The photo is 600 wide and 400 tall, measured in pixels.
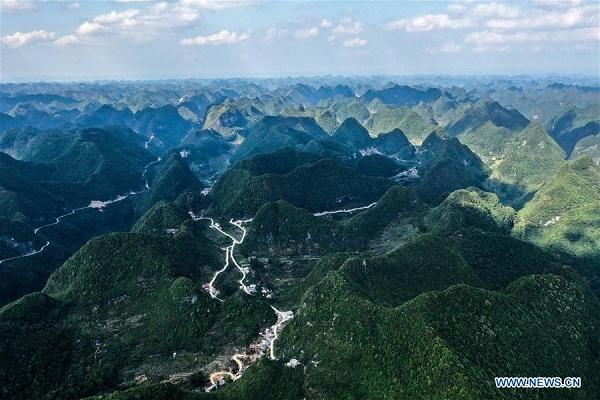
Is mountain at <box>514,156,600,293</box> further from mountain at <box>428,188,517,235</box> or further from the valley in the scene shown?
mountain at <box>428,188,517,235</box>

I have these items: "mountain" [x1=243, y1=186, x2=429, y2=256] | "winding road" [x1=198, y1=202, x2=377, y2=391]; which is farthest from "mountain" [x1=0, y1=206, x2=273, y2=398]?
"mountain" [x1=243, y1=186, x2=429, y2=256]

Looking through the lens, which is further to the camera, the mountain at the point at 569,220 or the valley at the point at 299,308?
the mountain at the point at 569,220

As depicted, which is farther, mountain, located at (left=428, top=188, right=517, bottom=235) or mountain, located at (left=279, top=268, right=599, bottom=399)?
mountain, located at (left=428, top=188, right=517, bottom=235)

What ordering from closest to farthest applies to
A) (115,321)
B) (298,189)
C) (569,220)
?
(115,321) → (569,220) → (298,189)

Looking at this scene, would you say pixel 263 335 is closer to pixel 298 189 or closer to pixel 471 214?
pixel 471 214

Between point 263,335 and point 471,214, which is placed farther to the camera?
point 471,214

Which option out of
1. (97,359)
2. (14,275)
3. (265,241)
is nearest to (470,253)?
(265,241)

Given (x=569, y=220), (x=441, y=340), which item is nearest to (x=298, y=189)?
(x=569, y=220)

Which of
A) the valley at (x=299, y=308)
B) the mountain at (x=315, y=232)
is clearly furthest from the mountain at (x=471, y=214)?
the mountain at (x=315, y=232)

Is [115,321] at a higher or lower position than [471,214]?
lower

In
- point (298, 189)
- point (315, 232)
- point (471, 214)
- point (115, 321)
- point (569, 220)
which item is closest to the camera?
point (115, 321)

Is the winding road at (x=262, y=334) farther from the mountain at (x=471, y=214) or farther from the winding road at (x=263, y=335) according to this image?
the mountain at (x=471, y=214)

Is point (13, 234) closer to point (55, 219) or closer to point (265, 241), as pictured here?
point (55, 219)

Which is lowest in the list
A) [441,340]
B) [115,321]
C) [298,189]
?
[115,321]
